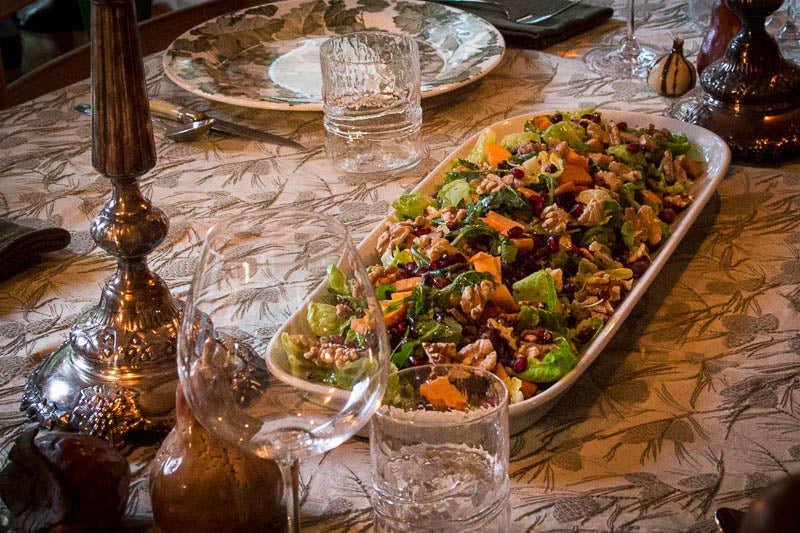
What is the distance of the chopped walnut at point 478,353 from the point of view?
2.76ft

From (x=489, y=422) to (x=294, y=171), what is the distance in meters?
0.80

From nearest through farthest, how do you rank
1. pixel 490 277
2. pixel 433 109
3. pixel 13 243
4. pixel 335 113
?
pixel 490 277 < pixel 13 243 < pixel 335 113 < pixel 433 109

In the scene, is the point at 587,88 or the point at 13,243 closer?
the point at 13,243

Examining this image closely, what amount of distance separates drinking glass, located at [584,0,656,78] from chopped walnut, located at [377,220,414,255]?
0.78 m

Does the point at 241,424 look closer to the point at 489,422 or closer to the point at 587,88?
the point at 489,422

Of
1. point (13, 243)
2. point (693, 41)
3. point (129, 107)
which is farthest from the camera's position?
point (693, 41)

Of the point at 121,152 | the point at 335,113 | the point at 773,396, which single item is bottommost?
the point at 773,396

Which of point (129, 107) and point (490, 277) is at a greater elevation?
point (129, 107)

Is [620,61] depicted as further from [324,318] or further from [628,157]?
[324,318]

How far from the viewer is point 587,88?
165 cm

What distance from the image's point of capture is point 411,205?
117cm

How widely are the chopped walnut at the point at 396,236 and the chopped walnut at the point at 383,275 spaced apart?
61 millimetres

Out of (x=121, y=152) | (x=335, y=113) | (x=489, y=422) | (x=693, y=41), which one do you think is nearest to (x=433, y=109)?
(x=335, y=113)

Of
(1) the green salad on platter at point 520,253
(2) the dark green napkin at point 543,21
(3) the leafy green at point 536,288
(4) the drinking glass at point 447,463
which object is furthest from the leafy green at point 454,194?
(2) the dark green napkin at point 543,21
